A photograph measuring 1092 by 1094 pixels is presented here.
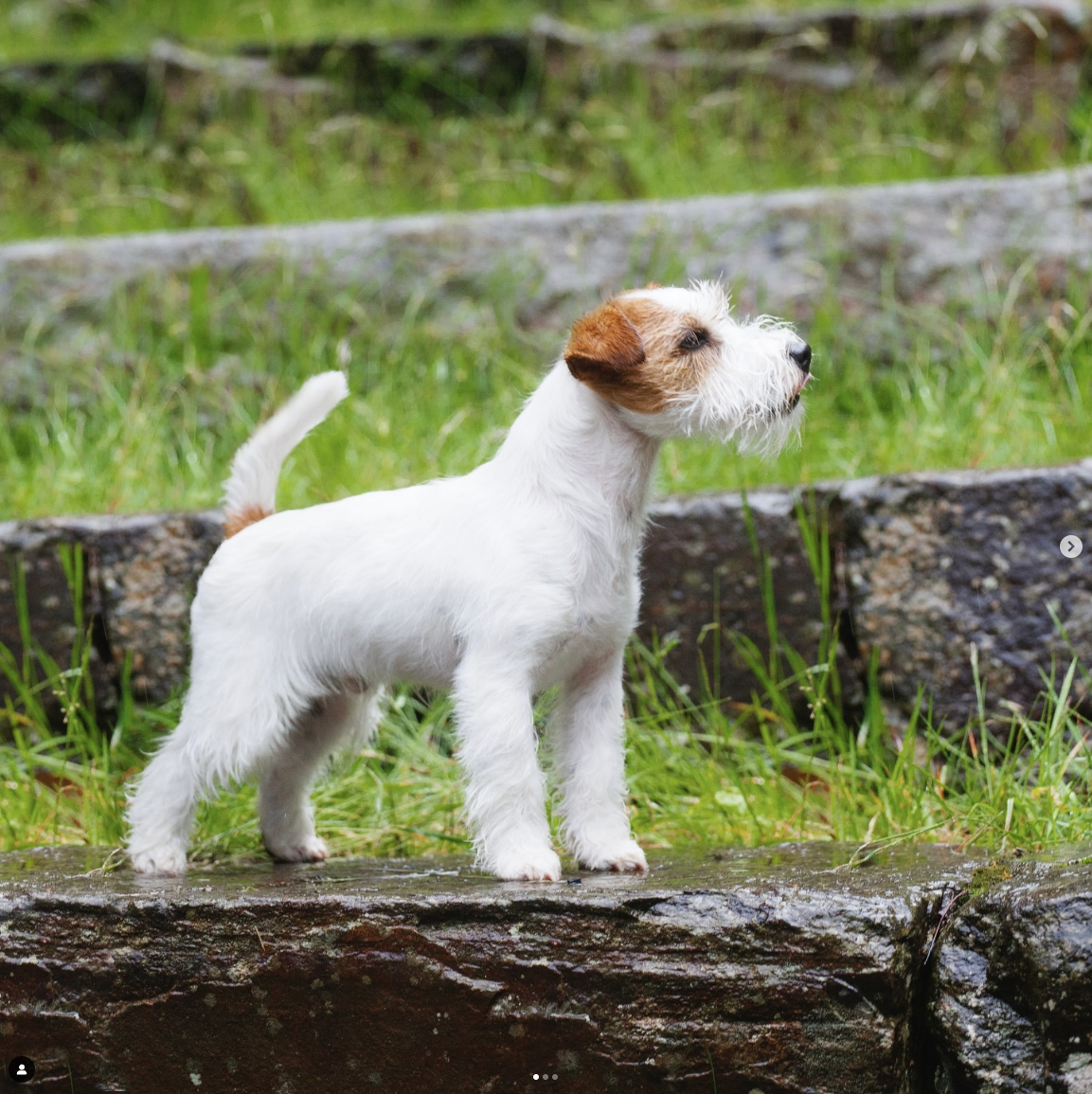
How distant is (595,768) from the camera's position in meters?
3.08

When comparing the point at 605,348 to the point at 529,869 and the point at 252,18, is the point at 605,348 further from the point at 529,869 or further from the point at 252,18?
the point at 252,18

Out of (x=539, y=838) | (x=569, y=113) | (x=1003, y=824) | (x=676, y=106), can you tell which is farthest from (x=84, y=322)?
(x=1003, y=824)

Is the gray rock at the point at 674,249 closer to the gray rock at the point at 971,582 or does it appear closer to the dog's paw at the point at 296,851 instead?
the gray rock at the point at 971,582

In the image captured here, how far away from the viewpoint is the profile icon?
112 inches

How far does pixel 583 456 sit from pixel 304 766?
1185 millimetres

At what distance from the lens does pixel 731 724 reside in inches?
162

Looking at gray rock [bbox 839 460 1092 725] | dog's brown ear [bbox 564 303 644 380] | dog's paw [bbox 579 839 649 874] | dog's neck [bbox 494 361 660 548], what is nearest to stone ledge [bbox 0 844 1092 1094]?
dog's paw [bbox 579 839 649 874]

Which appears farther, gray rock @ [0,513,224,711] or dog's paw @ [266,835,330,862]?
gray rock @ [0,513,224,711]

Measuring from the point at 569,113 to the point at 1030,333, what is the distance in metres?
3.45

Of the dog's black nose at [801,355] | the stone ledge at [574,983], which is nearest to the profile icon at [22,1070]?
the stone ledge at [574,983]

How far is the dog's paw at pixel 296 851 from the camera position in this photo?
349 cm

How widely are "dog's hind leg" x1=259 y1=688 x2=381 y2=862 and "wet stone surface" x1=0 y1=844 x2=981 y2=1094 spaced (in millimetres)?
543

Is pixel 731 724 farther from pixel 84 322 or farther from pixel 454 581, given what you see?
pixel 84 322

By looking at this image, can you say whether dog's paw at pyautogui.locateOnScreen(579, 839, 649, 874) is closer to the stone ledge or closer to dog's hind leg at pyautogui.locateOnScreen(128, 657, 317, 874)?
the stone ledge
